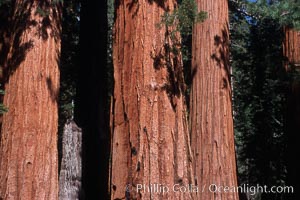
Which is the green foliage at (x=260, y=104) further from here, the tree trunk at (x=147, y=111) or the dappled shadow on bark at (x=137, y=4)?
the tree trunk at (x=147, y=111)

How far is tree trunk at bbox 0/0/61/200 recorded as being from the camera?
5.53m

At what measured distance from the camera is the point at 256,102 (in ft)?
53.6

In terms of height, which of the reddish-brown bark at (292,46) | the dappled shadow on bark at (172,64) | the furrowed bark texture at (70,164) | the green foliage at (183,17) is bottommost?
the furrowed bark texture at (70,164)

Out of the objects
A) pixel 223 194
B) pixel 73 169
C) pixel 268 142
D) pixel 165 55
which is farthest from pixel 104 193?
pixel 268 142

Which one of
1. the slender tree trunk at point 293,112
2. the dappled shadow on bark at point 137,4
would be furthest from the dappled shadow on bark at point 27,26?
the slender tree trunk at point 293,112

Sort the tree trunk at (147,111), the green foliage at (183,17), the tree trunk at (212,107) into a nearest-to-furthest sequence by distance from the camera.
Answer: the tree trunk at (147,111)
the green foliage at (183,17)
the tree trunk at (212,107)

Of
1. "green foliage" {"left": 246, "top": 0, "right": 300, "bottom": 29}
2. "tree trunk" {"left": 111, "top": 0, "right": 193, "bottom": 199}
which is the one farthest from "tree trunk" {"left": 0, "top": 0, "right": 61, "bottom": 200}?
"green foliage" {"left": 246, "top": 0, "right": 300, "bottom": 29}

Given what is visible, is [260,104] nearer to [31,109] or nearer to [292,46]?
[292,46]

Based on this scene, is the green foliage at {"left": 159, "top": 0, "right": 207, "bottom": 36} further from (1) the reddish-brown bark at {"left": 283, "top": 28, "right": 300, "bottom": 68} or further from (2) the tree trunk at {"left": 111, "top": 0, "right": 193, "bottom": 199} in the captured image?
(1) the reddish-brown bark at {"left": 283, "top": 28, "right": 300, "bottom": 68}

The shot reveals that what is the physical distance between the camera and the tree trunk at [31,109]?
553 cm

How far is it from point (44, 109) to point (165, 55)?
6.85 ft

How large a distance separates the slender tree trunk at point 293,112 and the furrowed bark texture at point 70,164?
447cm

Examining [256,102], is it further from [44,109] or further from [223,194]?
[44,109]

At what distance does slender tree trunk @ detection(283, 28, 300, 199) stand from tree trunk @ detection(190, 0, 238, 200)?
272 cm
